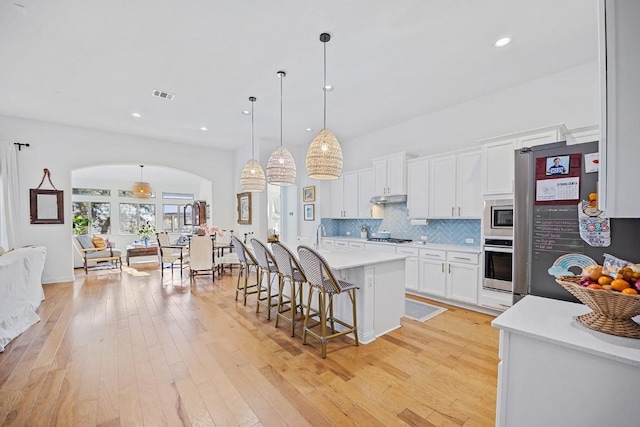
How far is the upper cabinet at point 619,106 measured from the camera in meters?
0.99

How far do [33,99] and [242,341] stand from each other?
4.98 m

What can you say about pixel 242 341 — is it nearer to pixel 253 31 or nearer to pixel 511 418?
pixel 511 418

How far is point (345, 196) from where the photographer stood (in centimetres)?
596

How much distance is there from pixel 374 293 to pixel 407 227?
248 cm

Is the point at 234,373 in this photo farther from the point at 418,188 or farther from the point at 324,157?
the point at 418,188

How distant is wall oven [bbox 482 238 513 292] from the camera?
3357 millimetres

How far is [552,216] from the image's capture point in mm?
1500

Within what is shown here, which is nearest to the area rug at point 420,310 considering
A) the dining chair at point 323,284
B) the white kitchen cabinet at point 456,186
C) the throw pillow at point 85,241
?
the dining chair at point 323,284

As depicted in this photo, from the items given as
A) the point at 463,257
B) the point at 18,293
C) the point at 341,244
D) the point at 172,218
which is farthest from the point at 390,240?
the point at 172,218

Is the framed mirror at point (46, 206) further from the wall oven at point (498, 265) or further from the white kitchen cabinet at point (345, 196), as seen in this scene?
the wall oven at point (498, 265)

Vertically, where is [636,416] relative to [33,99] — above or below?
below

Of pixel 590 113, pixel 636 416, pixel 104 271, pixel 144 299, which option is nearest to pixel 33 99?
pixel 144 299

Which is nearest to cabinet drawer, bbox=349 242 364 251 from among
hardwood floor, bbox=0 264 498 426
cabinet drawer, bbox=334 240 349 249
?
cabinet drawer, bbox=334 240 349 249

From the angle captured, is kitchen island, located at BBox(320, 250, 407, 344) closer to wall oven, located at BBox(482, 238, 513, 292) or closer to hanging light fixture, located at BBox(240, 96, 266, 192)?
wall oven, located at BBox(482, 238, 513, 292)
